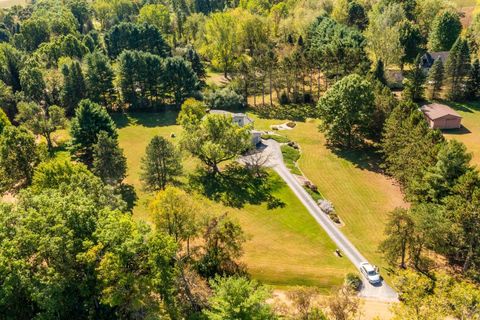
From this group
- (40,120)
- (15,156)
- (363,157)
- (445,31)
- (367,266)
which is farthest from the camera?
(445,31)

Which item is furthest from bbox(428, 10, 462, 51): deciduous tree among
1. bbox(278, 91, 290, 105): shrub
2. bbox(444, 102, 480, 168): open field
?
bbox(278, 91, 290, 105): shrub

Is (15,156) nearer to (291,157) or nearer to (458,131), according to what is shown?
(291,157)

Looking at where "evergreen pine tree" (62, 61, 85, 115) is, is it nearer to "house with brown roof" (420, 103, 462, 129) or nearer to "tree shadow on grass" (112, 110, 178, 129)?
"tree shadow on grass" (112, 110, 178, 129)

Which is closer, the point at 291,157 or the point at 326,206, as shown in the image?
the point at 326,206

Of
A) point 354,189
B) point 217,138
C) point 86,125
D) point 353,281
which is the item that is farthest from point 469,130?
point 86,125

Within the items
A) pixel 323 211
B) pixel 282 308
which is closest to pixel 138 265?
pixel 282 308

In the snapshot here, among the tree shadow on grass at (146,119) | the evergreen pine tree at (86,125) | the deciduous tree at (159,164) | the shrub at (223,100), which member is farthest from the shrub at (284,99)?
the evergreen pine tree at (86,125)
